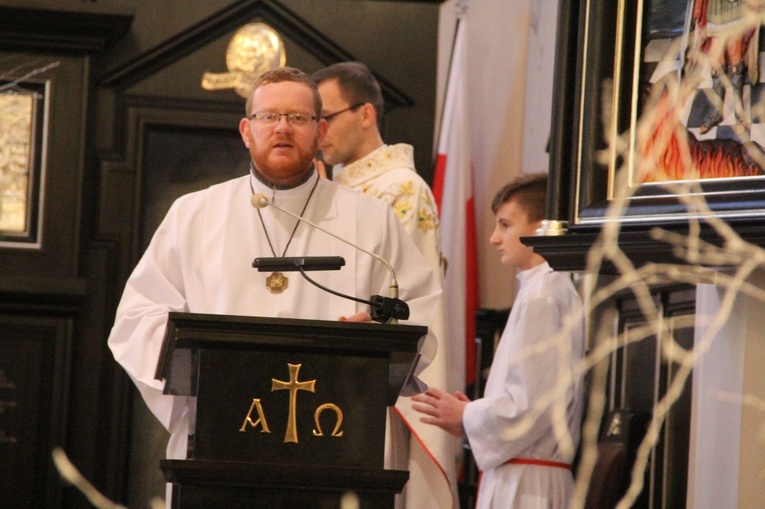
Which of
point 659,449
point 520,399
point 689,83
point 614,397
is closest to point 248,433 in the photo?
point 689,83

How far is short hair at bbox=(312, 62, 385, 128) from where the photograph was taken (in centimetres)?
434

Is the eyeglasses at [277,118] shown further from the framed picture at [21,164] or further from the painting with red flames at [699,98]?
the framed picture at [21,164]

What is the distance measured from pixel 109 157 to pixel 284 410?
132 inches

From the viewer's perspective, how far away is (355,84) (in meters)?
4.35

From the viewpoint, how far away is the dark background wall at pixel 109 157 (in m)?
5.27

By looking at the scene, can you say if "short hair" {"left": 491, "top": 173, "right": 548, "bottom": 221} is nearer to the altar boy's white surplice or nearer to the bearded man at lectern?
the altar boy's white surplice

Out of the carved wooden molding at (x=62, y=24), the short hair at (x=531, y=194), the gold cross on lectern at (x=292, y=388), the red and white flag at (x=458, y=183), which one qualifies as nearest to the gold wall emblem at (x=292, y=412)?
the gold cross on lectern at (x=292, y=388)

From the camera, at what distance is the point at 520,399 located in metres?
3.64

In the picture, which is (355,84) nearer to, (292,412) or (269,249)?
(269,249)

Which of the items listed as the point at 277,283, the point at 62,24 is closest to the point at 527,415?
the point at 277,283

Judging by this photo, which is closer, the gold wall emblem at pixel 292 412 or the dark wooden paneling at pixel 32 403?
the gold wall emblem at pixel 292 412

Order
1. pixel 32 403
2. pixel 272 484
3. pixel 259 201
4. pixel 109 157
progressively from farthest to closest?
pixel 109 157
pixel 32 403
pixel 259 201
pixel 272 484

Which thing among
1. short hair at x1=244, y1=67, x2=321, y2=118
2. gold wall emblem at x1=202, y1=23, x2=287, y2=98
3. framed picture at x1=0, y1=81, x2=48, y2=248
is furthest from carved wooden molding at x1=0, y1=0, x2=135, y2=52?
short hair at x1=244, y1=67, x2=321, y2=118

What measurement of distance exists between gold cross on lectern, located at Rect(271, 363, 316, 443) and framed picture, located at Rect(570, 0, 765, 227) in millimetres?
690
